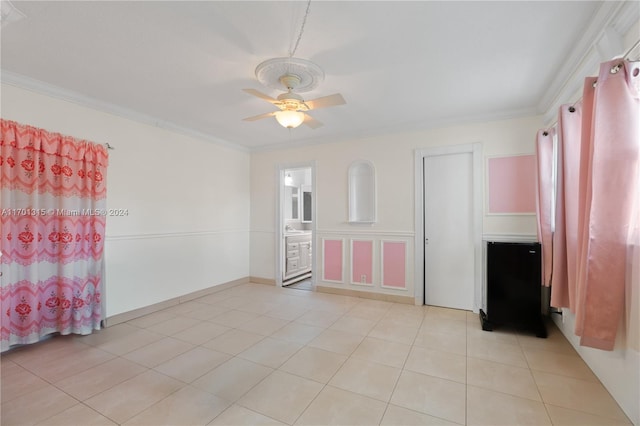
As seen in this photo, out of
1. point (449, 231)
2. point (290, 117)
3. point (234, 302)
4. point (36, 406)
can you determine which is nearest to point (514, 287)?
point (449, 231)

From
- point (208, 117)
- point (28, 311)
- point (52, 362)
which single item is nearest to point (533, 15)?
point (208, 117)

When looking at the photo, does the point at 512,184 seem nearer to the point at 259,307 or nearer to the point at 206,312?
the point at 259,307

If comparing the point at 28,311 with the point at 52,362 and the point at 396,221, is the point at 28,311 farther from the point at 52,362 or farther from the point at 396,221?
the point at 396,221

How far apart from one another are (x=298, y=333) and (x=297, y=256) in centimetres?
283

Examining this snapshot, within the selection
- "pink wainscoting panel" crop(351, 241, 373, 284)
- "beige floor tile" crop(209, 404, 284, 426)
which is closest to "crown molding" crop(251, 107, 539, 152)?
"pink wainscoting panel" crop(351, 241, 373, 284)

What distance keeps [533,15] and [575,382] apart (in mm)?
2643

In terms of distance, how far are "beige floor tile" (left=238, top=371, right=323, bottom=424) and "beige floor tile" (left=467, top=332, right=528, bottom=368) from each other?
1555mm

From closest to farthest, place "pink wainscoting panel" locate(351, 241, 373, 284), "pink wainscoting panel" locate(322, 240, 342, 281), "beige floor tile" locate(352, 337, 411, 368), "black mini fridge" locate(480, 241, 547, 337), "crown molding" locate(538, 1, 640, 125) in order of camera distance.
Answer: "crown molding" locate(538, 1, 640, 125)
"beige floor tile" locate(352, 337, 411, 368)
"black mini fridge" locate(480, 241, 547, 337)
"pink wainscoting panel" locate(351, 241, 373, 284)
"pink wainscoting panel" locate(322, 240, 342, 281)

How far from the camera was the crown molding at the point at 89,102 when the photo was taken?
2.58 metres

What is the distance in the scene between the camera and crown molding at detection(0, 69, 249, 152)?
8.48 ft

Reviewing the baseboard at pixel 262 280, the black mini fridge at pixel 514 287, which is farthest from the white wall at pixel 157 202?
the black mini fridge at pixel 514 287

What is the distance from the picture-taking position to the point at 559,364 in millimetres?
2379

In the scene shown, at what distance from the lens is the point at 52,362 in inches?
95.7

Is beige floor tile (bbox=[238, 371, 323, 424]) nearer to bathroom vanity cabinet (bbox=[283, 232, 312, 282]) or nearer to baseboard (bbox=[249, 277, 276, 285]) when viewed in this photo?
baseboard (bbox=[249, 277, 276, 285])
